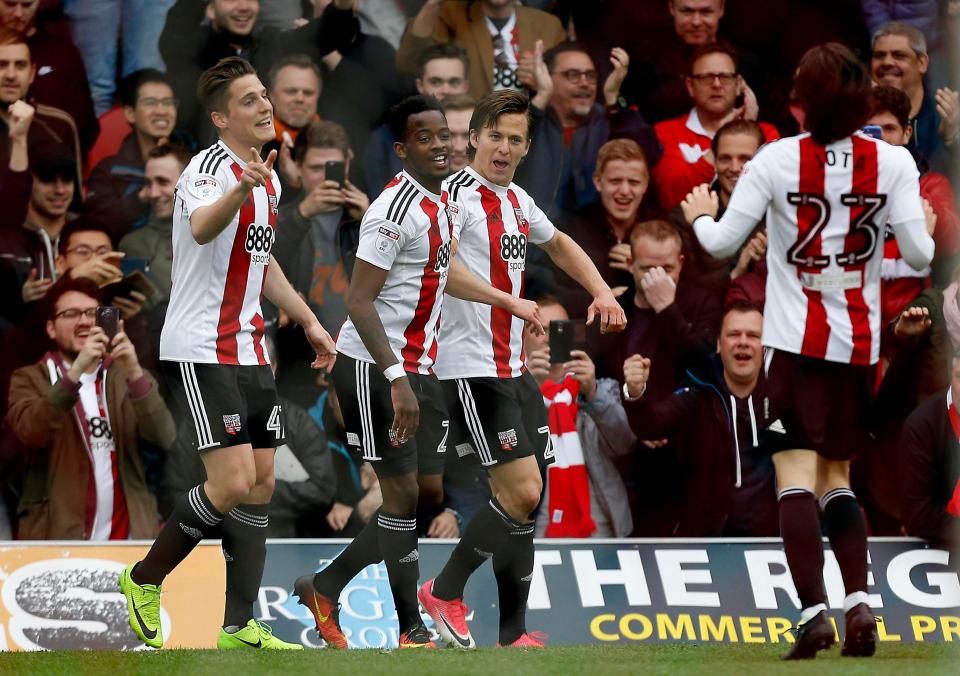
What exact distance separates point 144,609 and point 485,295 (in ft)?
5.79

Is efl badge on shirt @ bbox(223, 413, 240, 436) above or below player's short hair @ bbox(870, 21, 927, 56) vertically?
below

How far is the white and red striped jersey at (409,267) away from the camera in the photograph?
18.0ft

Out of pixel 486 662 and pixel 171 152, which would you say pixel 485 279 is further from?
pixel 171 152

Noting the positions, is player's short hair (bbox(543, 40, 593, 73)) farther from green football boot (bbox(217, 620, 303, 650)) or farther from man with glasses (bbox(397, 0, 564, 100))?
green football boot (bbox(217, 620, 303, 650))

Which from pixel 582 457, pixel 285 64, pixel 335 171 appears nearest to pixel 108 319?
pixel 335 171

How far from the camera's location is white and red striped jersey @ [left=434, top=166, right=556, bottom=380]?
5812 mm

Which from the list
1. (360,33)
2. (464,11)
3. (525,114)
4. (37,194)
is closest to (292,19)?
(360,33)

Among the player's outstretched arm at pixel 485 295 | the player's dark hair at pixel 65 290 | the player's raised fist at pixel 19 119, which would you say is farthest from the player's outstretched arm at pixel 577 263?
the player's raised fist at pixel 19 119

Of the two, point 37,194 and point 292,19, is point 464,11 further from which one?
point 37,194

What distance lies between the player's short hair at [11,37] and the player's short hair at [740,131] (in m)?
3.75

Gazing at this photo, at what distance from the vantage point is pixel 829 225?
478 centimetres

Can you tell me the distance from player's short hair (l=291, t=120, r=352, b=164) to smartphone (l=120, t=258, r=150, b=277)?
959mm

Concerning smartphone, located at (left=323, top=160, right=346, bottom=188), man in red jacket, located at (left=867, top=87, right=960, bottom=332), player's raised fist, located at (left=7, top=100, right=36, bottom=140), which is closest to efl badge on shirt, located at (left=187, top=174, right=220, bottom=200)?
smartphone, located at (left=323, top=160, right=346, bottom=188)

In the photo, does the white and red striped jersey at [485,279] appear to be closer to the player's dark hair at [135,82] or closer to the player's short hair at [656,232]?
the player's short hair at [656,232]
